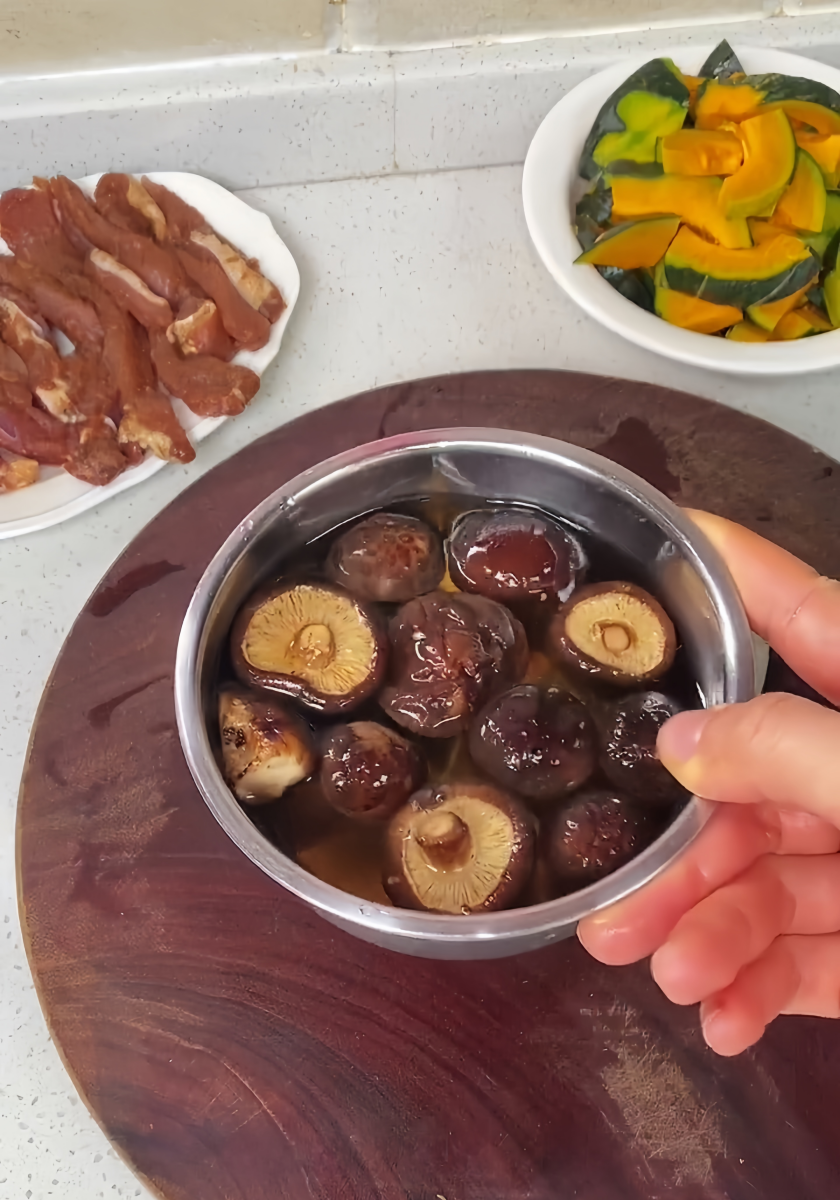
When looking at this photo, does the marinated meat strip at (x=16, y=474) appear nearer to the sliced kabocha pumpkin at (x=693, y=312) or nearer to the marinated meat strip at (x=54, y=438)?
the marinated meat strip at (x=54, y=438)

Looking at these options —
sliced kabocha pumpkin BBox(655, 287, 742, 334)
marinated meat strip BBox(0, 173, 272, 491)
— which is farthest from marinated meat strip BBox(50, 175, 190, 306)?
sliced kabocha pumpkin BBox(655, 287, 742, 334)

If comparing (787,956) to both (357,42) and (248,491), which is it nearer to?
(248,491)

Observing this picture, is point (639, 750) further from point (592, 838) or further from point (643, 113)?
point (643, 113)

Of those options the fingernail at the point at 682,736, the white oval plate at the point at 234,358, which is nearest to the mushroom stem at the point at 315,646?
the fingernail at the point at 682,736

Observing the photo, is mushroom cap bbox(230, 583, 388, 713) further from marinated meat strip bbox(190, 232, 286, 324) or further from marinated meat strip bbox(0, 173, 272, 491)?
marinated meat strip bbox(190, 232, 286, 324)

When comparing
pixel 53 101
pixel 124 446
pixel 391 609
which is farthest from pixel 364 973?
pixel 53 101

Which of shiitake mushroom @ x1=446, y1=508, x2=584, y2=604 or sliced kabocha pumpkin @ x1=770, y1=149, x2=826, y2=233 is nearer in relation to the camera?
shiitake mushroom @ x1=446, y1=508, x2=584, y2=604

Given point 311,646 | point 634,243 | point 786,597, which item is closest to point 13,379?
point 311,646
